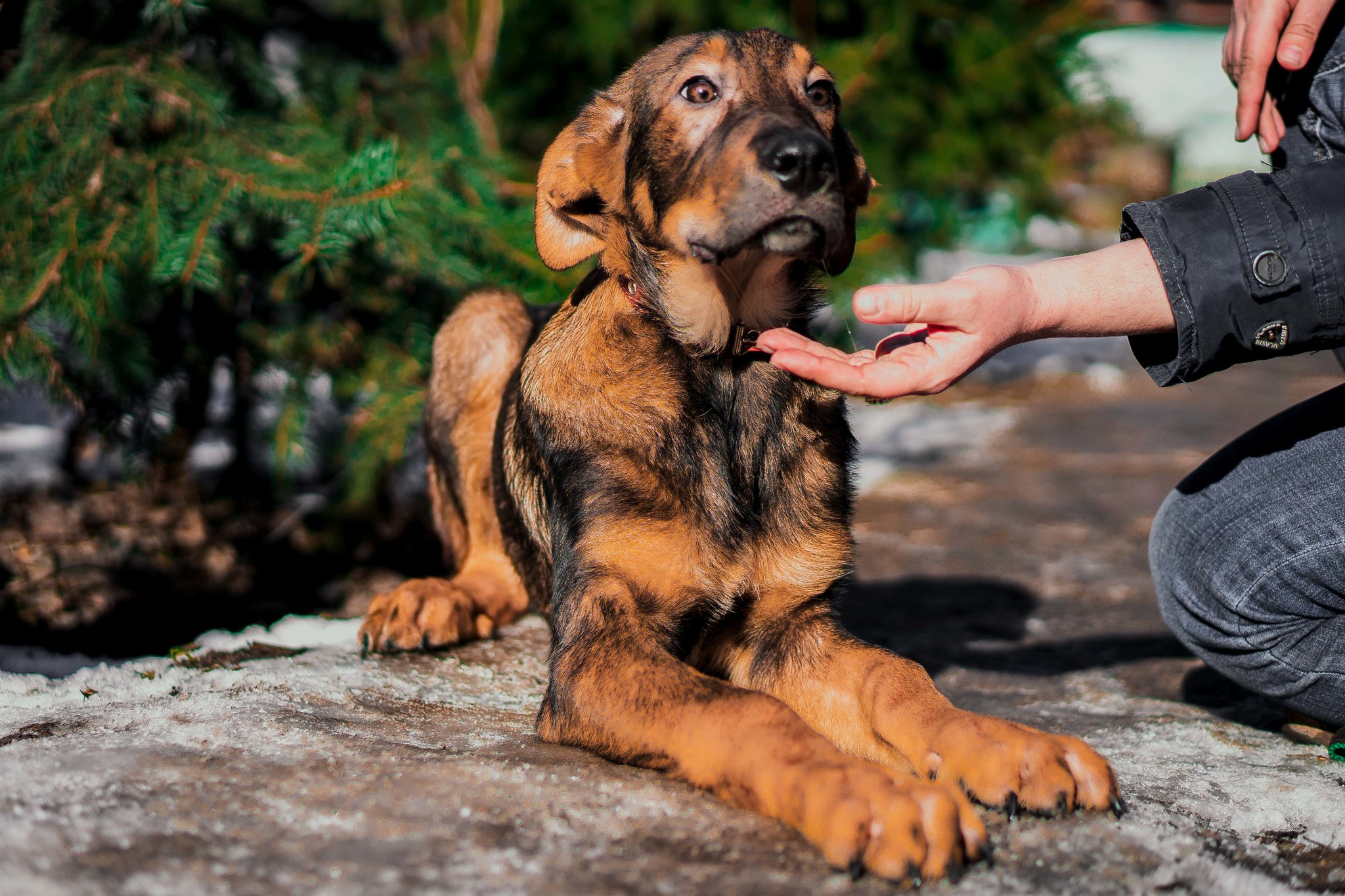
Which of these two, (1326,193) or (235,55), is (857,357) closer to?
(1326,193)

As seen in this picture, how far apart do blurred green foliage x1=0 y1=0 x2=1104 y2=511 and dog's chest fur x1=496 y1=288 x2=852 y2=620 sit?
142 centimetres

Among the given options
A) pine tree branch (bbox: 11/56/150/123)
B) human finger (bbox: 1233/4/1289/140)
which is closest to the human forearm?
human finger (bbox: 1233/4/1289/140)

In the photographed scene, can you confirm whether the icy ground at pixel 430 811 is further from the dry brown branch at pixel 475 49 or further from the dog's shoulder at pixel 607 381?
the dry brown branch at pixel 475 49

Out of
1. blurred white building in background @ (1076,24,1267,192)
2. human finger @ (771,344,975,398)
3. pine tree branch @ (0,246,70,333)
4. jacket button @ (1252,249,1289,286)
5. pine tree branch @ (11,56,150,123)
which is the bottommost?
pine tree branch @ (0,246,70,333)

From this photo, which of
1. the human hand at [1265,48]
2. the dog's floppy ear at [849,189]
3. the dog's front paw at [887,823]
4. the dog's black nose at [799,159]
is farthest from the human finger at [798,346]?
the human hand at [1265,48]

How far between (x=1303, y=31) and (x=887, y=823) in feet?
7.29

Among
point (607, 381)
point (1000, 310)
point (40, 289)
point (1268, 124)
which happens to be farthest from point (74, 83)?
point (1268, 124)

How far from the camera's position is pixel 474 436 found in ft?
13.6

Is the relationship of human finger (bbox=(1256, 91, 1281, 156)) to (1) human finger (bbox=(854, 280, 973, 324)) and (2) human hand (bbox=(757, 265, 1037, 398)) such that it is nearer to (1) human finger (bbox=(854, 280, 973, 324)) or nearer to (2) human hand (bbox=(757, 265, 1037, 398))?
(2) human hand (bbox=(757, 265, 1037, 398))

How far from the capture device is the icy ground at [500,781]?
1827 millimetres

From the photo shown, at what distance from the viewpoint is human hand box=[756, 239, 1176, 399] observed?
7.63ft

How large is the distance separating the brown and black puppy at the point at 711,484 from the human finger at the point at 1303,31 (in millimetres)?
1140

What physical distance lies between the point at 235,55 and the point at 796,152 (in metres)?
3.32

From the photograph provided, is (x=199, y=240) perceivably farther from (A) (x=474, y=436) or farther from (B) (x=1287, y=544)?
(B) (x=1287, y=544)
